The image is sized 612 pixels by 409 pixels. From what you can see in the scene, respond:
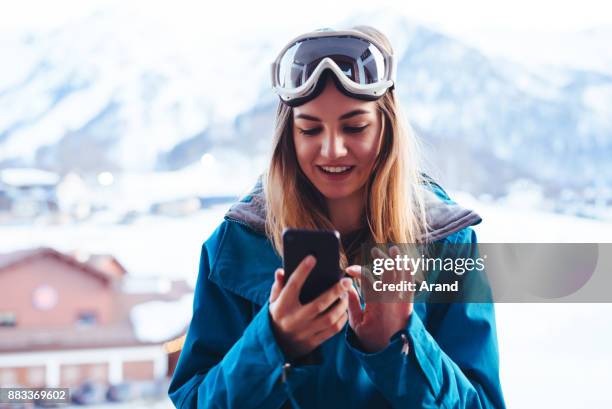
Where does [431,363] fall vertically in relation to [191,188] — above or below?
below

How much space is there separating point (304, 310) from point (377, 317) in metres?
0.10

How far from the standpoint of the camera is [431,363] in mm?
725

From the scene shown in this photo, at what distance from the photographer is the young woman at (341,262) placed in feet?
2.37

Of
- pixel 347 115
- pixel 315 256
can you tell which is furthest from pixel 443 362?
pixel 347 115

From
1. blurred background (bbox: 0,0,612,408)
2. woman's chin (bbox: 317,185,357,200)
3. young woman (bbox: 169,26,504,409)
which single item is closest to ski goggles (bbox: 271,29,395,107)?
young woman (bbox: 169,26,504,409)

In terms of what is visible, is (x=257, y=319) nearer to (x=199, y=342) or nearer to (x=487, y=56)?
(x=199, y=342)

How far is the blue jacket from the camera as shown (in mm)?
716

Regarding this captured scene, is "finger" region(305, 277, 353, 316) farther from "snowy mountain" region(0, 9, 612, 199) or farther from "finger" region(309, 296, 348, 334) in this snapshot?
"snowy mountain" region(0, 9, 612, 199)

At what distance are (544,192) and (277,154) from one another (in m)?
1.26

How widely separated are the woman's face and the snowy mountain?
1060 mm

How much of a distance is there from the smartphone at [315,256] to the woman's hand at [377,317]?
0.03 m

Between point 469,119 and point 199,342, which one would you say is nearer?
point 199,342

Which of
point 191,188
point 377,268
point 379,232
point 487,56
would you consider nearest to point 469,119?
point 487,56

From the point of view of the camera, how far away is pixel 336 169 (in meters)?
0.83
